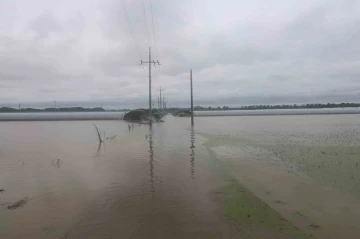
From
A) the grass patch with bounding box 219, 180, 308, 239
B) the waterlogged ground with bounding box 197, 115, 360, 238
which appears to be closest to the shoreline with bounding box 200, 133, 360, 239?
the waterlogged ground with bounding box 197, 115, 360, 238

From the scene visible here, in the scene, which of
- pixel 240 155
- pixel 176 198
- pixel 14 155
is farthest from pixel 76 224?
pixel 14 155

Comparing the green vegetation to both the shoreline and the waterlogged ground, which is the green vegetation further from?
the waterlogged ground

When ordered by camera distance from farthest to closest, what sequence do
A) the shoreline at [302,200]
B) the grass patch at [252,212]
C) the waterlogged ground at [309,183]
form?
1. the waterlogged ground at [309,183]
2. the shoreline at [302,200]
3. the grass patch at [252,212]

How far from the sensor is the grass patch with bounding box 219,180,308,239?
7473 mm

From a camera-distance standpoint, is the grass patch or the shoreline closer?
the grass patch

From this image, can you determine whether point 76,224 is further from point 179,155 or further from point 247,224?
point 179,155

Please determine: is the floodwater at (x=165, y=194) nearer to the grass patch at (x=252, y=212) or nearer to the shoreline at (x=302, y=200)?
the shoreline at (x=302, y=200)

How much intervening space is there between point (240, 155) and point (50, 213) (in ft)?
41.9

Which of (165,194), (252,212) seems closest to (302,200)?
(252,212)

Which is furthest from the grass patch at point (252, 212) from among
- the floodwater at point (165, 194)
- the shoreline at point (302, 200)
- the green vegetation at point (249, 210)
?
the floodwater at point (165, 194)

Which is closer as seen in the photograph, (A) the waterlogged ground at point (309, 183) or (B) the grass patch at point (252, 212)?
(B) the grass patch at point (252, 212)

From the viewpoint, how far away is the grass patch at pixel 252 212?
24.5 ft

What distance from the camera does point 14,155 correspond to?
19391 mm

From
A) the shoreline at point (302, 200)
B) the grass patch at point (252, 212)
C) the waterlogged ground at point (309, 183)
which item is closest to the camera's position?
the grass patch at point (252, 212)
